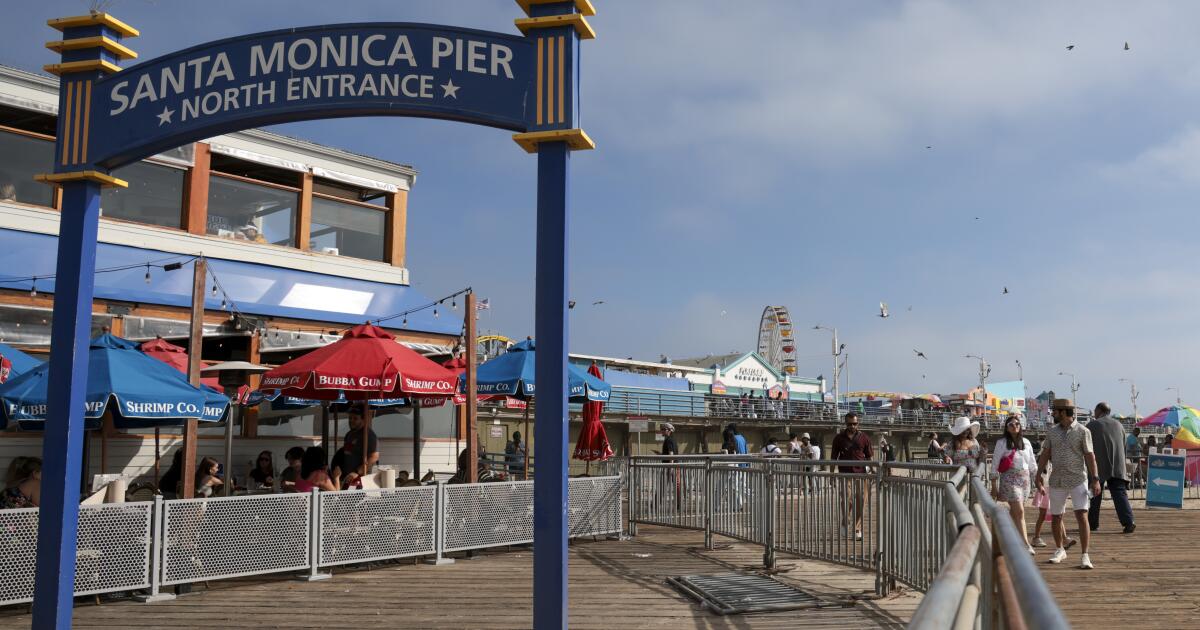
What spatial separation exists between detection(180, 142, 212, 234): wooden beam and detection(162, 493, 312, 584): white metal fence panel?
30.4 ft

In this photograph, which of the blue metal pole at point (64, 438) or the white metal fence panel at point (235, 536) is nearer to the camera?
the blue metal pole at point (64, 438)

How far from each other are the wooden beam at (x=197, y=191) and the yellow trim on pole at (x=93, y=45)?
10.6 m

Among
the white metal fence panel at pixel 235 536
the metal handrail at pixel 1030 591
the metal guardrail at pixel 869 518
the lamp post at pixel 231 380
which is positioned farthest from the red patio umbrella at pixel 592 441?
the metal handrail at pixel 1030 591

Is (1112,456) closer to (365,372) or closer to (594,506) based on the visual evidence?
(594,506)

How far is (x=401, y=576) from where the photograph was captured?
9.40 m

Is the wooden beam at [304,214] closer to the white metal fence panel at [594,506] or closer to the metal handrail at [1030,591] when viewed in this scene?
the white metal fence panel at [594,506]

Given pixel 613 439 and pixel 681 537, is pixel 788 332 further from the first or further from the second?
pixel 681 537

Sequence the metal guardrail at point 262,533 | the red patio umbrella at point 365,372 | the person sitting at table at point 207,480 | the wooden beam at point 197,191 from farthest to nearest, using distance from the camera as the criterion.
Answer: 1. the wooden beam at point 197,191
2. the person sitting at table at point 207,480
3. the red patio umbrella at point 365,372
4. the metal guardrail at point 262,533

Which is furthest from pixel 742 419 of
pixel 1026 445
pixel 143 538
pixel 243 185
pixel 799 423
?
pixel 143 538

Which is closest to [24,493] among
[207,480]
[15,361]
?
[207,480]

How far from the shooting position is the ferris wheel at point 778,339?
92.6 m

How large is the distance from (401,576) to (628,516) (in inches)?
168

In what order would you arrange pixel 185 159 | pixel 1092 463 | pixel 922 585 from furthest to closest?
pixel 185 159
pixel 1092 463
pixel 922 585

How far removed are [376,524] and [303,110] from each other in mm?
5185
